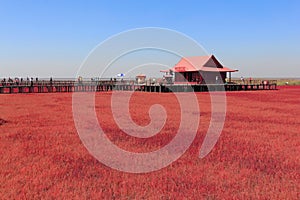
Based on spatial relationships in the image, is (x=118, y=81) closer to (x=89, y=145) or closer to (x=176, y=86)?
(x=176, y=86)

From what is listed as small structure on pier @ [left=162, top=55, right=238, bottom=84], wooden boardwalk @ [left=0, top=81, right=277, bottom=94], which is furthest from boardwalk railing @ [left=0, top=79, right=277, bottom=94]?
small structure on pier @ [left=162, top=55, right=238, bottom=84]

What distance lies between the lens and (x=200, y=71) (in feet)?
152

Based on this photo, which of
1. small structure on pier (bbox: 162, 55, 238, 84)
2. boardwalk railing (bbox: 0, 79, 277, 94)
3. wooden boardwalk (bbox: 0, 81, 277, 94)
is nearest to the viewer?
boardwalk railing (bbox: 0, 79, 277, 94)

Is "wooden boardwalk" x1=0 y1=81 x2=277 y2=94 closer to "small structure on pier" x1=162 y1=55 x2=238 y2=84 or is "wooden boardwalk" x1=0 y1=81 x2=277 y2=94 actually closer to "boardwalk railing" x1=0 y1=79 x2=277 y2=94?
"boardwalk railing" x1=0 y1=79 x2=277 y2=94

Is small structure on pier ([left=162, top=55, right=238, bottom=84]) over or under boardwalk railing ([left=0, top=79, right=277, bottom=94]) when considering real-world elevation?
over

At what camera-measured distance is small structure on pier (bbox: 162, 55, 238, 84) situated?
46812mm

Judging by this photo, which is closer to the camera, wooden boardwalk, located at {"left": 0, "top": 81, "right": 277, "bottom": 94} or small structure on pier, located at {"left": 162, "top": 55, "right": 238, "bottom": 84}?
wooden boardwalk, located at {"left": 0, "top": 81, "right": 277, "bottom": 94}

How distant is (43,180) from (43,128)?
615 cm

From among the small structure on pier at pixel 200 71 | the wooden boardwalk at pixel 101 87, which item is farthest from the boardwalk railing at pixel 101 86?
the small structure on pier at pixel 200 71

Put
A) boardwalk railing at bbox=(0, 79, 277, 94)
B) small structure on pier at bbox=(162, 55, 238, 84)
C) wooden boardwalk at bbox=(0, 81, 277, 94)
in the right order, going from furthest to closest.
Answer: small structure on pier at bbox=(162, 55, 238, 84), wooden boardwalk at bbox=(0, 81, 277, 94), boardwalk railing at bbox=(0, 79, 277, 94)

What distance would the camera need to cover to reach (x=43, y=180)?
20.3 ft

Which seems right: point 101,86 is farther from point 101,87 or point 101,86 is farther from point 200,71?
point 200,71

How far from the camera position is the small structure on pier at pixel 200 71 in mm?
46812

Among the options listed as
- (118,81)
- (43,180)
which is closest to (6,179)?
(43,180)
